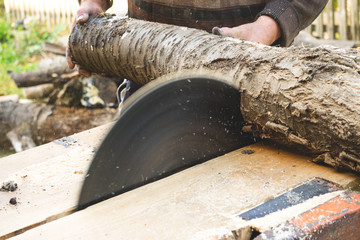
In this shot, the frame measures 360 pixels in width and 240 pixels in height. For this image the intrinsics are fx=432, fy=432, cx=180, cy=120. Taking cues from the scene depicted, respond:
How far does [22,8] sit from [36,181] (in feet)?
36.5

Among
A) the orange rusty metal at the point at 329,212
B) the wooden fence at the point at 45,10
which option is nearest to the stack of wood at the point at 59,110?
the orange rusty metal at the point at 329,212

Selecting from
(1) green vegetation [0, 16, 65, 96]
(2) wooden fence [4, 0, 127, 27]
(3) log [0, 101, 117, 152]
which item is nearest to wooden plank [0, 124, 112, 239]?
(3) log [0, 101, 117, 152]

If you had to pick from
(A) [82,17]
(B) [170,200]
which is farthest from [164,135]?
(A) [82,17]

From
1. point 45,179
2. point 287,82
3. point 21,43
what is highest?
point 287,82

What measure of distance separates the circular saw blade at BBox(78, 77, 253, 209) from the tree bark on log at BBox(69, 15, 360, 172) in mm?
109

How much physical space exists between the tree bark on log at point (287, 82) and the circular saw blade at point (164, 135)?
109mm

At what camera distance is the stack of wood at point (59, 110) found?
4.98 meters

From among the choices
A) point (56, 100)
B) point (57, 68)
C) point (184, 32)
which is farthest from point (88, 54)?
point (57, 68)

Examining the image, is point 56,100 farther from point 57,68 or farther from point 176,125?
point 176,125

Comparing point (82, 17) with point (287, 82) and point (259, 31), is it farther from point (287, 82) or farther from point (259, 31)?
point (287, 82)

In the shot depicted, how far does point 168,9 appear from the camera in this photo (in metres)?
2.70

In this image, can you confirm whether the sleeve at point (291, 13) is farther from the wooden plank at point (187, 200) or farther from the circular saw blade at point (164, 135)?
the wooden plank at point (187, 200)

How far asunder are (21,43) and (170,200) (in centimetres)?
944

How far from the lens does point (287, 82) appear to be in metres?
1.66
